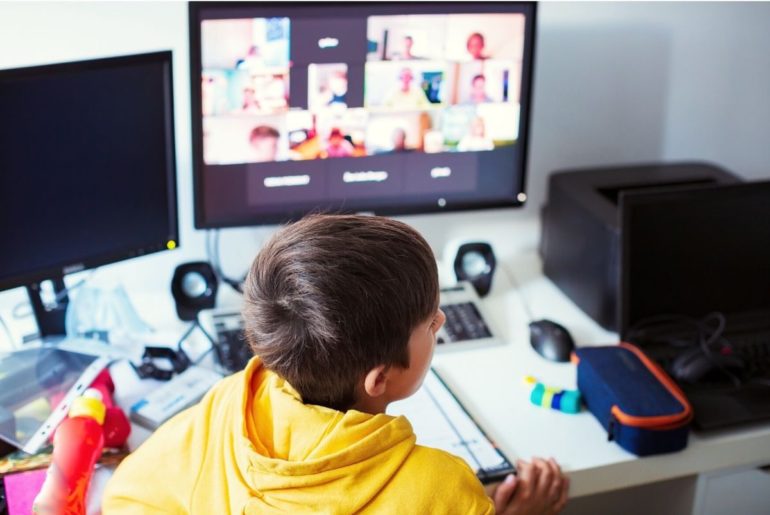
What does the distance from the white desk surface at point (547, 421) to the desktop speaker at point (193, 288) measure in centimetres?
4

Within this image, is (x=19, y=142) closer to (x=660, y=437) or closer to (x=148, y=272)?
(x=148, y=272)

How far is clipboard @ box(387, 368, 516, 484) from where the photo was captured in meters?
1.33

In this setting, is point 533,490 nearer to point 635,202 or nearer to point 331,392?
point 331,392

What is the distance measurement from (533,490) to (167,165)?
0.73 metres

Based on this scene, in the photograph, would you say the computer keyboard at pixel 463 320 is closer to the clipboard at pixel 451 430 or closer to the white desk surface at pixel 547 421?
the white desk surface at pixel 547 421

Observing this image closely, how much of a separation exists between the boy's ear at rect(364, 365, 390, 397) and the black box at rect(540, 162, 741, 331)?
0.63m

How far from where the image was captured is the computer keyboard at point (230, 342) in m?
1.53

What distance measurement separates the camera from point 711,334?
5.36ft

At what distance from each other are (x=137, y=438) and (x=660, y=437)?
2.41 feet

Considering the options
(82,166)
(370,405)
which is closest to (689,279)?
(370,405)

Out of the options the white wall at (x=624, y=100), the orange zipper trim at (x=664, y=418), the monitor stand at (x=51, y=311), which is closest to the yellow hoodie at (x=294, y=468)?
the orange zipper trim at (x=664, y=418)

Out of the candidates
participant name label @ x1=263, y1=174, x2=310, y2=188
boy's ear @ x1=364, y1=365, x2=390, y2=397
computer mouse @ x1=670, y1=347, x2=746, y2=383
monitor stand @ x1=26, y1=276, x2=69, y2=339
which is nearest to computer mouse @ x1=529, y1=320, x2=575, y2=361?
computer mouse @ x1=670, y1=347, x2=746, y2=383

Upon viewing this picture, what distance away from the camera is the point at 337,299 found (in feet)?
3.40

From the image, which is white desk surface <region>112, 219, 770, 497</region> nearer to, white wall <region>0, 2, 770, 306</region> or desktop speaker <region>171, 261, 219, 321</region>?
desktop speaker <region>171, 261, 219, 321</region>
